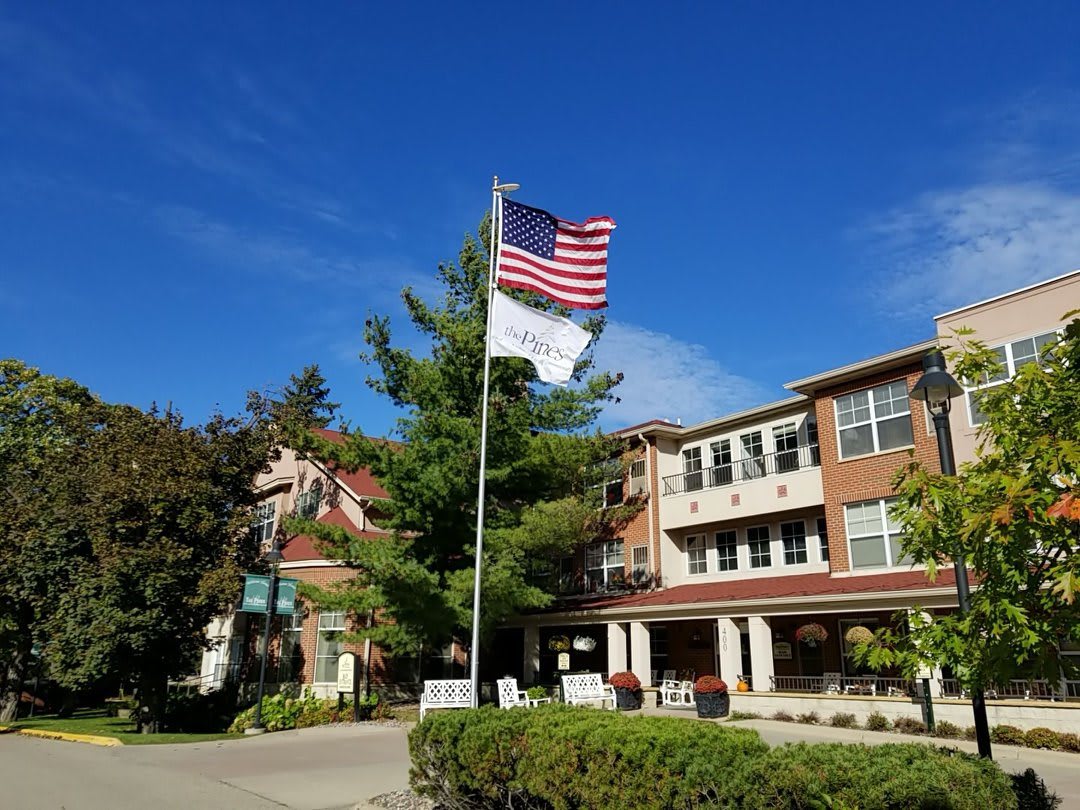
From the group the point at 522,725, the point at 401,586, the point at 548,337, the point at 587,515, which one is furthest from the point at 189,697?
the point at 522,725

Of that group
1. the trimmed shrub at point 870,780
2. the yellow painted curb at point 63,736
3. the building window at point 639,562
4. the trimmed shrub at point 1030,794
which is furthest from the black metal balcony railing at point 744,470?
the trimmed shrub at point 870,780

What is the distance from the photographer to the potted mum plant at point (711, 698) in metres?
19.5

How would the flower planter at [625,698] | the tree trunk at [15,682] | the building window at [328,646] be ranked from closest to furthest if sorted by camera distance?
the flower planter at [625,698], the building window at [328,646], the tree trunk at [15,682]

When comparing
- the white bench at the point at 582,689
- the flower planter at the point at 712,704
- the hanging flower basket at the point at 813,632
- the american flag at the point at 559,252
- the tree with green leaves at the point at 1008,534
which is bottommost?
the flower planter at the point at 712,704

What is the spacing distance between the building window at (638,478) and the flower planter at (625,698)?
772 cm

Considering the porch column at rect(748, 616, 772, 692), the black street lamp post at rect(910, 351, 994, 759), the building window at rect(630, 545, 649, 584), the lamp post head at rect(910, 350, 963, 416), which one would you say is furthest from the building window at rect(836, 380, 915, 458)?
the lamp post head at rect(910, 350, 963, 416)

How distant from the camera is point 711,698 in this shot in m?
19.5

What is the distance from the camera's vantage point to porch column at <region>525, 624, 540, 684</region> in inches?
1103

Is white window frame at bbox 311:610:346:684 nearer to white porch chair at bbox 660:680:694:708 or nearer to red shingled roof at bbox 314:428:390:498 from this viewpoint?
red shingled roof at bbox 314:428:390:498

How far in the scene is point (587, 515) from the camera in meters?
24.6

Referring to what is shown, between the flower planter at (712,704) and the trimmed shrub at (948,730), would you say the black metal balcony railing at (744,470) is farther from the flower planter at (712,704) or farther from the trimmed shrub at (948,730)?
Result: the trimmed shrub at (948,730)

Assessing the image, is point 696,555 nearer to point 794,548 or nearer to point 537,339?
point 794,548

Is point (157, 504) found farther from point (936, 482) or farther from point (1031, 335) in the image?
point (1031, 335)

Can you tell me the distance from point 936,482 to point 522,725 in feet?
14.8
